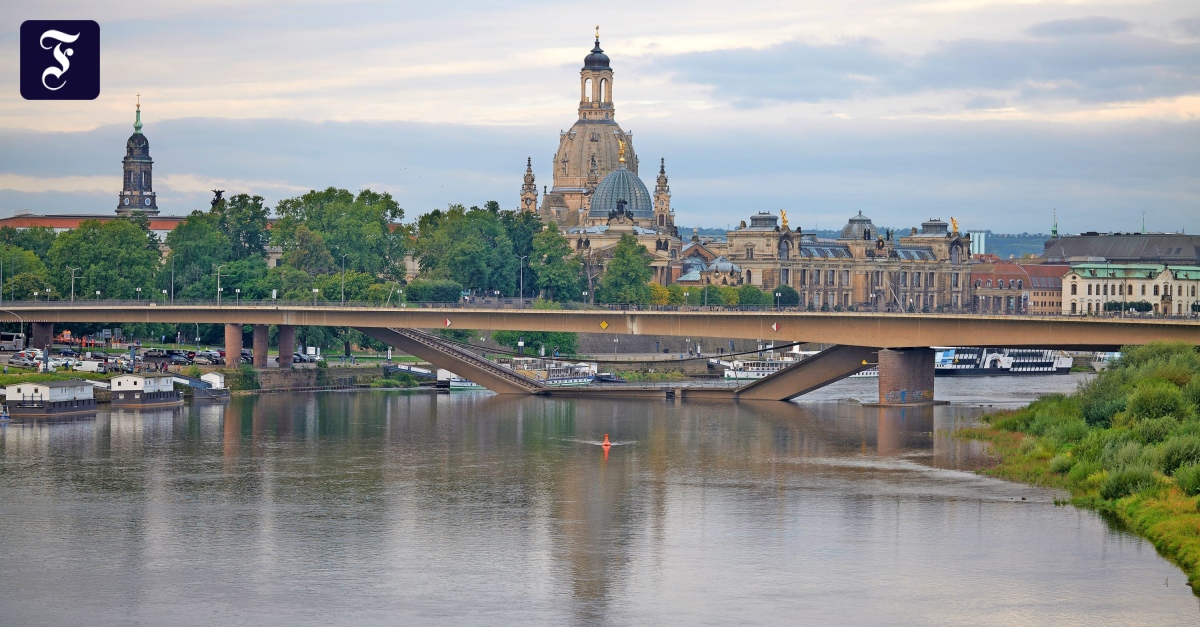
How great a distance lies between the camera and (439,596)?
172 ft

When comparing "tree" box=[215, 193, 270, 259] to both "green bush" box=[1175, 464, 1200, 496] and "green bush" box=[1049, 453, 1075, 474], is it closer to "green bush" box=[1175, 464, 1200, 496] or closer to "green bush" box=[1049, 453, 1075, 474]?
"green bush" box=[1049, 453, 1075, 474]

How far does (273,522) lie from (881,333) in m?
57.3

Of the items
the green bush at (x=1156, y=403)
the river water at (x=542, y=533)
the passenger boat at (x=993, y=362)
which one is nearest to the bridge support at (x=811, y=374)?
the river water at (x=542, y=533)

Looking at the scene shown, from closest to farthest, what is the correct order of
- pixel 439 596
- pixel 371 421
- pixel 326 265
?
pixel 439 596 → pixel 371 421 → pixel 326 265

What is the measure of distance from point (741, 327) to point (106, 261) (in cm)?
6474

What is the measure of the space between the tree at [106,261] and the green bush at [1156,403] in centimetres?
9680

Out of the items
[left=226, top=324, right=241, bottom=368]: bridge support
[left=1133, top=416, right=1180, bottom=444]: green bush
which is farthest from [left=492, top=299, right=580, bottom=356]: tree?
[left=1133, top=416, right=1180, bottom=444]: green bush

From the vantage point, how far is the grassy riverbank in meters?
62.4

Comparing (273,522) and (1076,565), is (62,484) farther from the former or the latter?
(1076,565)

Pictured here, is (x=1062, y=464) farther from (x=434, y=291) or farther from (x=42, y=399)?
(x=434, y=291)

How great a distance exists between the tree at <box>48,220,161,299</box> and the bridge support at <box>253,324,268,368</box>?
76.8 feet

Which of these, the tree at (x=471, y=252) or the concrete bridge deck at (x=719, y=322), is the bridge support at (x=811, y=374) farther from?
the tree at (x=471, y=252)

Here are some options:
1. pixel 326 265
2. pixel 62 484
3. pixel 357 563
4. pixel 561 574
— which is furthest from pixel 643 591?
pixel 326 265

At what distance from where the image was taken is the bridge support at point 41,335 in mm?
132375
